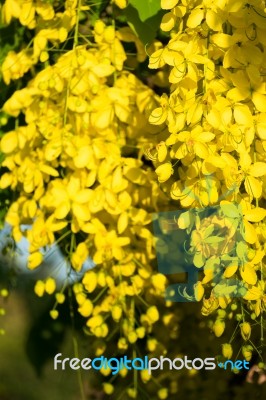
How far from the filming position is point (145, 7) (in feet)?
3.24

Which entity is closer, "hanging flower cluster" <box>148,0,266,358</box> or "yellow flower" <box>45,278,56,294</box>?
"hanging flower cluster" <box>148,0,266,358</box>

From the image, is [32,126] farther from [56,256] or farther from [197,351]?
[197,351]

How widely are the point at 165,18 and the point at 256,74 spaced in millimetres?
106

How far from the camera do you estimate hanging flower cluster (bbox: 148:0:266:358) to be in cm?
82

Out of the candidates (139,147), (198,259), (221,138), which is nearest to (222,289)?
(198,259)

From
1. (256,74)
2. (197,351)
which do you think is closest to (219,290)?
(256,74)

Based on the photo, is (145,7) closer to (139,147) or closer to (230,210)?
(139,147)

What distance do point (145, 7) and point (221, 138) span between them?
23 centimetres

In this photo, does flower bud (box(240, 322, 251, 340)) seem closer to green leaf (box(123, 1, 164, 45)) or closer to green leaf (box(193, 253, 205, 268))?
green leaf (box(193, 253, 205, 268))

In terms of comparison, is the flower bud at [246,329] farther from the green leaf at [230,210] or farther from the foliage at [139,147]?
the green leaf at [230,210]

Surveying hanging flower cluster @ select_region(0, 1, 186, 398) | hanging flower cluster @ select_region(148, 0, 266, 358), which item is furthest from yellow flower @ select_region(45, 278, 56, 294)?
hanging flower cluster @ select_region(148, 0, 266, 358)

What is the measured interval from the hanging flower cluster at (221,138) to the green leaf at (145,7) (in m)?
0.12

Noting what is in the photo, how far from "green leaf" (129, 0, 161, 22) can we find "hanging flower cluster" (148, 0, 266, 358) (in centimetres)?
12

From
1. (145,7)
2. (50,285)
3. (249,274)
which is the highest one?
(145,7)
